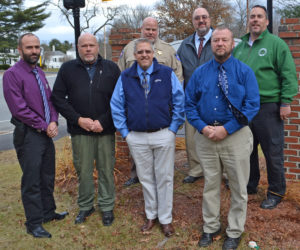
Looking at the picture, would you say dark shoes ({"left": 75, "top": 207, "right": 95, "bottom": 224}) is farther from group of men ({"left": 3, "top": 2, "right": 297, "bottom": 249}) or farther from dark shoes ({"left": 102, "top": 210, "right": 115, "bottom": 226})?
dark shoes ({"left": 102, "top": 210, "right": 115, "bottom": 226})

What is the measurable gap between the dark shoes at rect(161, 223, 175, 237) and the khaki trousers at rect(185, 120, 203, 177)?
4.91 ft

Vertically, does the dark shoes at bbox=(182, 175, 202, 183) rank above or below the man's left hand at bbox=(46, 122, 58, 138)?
below

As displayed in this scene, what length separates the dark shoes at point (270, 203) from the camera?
13.4 feet

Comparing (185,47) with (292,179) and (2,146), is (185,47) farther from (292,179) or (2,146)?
(2,146)

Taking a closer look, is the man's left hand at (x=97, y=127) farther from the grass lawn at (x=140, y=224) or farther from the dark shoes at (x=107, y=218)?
the grass lawn at (x=140, y=224)

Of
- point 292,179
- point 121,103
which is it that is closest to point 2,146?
point 121,103

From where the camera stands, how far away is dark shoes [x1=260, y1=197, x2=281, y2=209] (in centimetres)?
409

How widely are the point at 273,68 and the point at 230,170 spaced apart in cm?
138

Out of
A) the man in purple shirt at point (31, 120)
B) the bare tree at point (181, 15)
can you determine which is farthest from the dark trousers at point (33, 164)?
the bare tree at point (181, 15)

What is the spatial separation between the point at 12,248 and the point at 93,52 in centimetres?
233

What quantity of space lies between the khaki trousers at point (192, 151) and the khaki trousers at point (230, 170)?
5.19ft

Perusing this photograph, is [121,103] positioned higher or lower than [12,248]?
higher

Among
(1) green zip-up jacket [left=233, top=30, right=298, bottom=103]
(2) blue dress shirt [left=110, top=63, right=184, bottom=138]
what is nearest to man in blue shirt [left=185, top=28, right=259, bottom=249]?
(2) blue dress shirt [left=110, top=63, right=184, bottom=138]

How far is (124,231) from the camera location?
→ 12.6 feet
